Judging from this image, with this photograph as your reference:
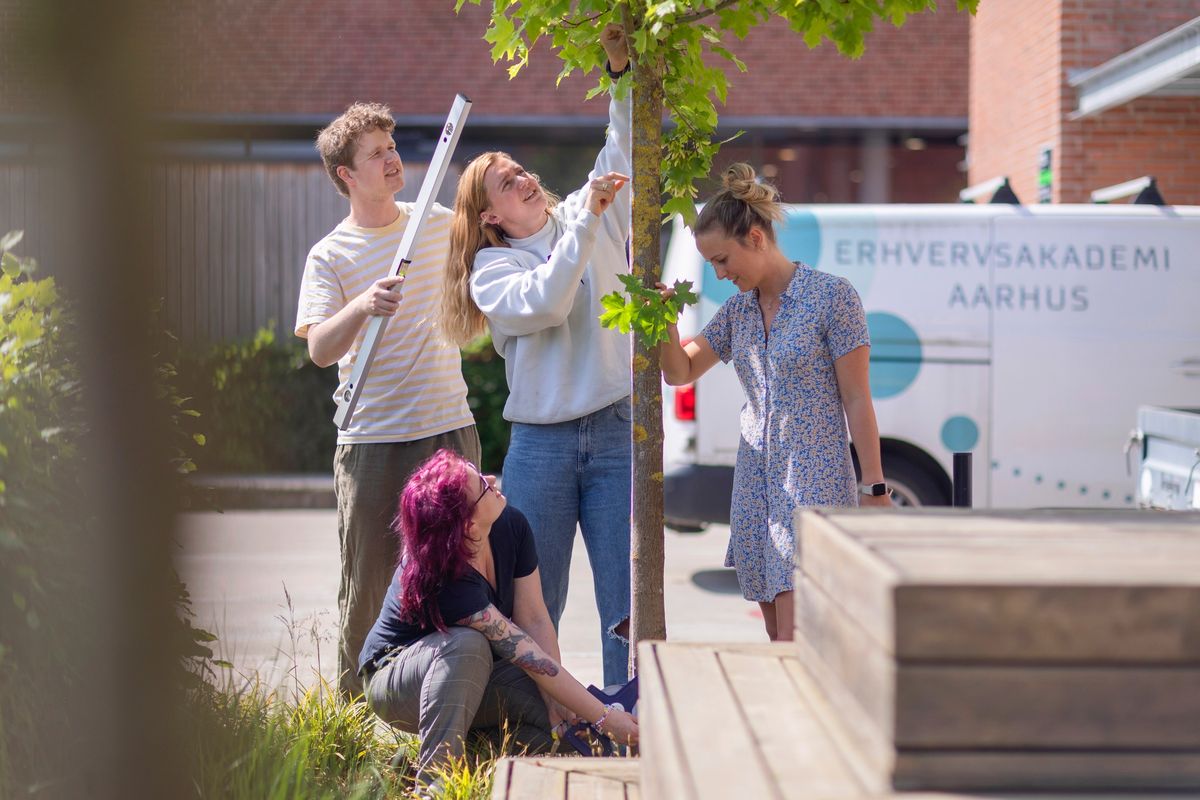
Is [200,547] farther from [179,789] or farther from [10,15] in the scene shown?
[10,15]

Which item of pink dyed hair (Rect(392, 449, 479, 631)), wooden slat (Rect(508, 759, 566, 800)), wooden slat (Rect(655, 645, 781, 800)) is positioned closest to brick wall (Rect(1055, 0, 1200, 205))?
pink dyed hair (Rect(392, 449, 479, 631))

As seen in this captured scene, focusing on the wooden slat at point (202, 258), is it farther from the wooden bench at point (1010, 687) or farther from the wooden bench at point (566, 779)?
the wooden bench at point (566, 779)

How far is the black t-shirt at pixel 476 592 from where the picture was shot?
3400mm

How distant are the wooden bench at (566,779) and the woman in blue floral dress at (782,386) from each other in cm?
71

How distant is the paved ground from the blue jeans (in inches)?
29.5

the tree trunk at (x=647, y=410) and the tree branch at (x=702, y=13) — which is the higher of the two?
the tree branch at (x=702, y=13)

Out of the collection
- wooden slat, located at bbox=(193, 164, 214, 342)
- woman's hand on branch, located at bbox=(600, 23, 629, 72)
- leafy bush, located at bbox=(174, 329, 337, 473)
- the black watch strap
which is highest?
woman's hand on branch, located at bbox=(600, 23, 629, 72)

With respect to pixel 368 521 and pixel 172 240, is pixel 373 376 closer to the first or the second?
pixel 368 521

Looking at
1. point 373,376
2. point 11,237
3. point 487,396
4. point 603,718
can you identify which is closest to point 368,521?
point 373,376

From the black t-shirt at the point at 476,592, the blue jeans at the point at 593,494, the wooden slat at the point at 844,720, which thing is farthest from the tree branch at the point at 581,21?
the wooden slat at the point at 844,720

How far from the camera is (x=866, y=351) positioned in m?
3.47

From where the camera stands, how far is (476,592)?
340cm

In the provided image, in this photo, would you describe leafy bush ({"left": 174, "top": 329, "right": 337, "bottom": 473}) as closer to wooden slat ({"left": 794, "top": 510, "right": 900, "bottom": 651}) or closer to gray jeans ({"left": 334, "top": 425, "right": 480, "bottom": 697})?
wooden slat ({"left": 794, "top": 510, "right": 900, "bottom": 651})

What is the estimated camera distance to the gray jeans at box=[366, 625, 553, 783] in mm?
3293
